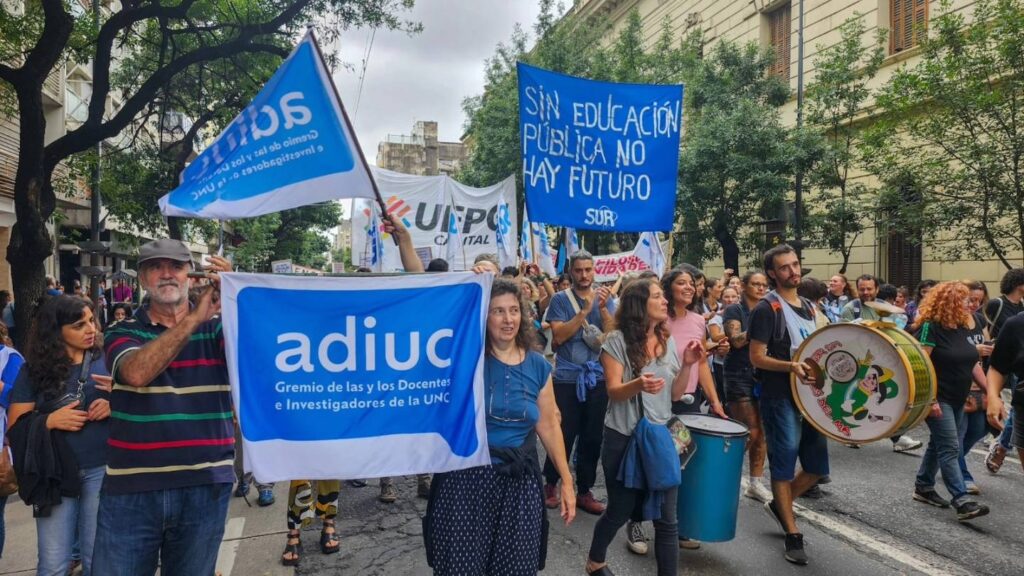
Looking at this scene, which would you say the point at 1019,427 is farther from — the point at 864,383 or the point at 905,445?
the point at 905,445

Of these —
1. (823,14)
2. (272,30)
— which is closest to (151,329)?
(272,30)

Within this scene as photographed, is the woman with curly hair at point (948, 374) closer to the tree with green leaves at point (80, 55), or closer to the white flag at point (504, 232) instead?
the white flag at point (504, 232)

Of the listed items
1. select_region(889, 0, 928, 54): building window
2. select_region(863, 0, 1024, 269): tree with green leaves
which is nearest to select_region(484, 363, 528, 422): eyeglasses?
select_region(863, 0, 1024, 269): tree with green leaves

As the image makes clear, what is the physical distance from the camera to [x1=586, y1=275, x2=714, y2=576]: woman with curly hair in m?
3.55

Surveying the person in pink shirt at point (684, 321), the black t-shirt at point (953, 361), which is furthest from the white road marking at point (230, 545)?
the black t-shirt at point (953, 361)

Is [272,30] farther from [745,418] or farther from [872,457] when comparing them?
[872,457]

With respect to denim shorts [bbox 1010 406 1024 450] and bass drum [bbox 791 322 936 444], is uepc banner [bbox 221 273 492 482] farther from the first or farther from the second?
denim shorts [bbox 1010 406 1024 450]

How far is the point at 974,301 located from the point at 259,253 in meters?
34.5

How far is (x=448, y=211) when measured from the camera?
1152 cm

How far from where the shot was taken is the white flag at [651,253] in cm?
866

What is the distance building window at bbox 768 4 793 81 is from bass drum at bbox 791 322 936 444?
56.7ft

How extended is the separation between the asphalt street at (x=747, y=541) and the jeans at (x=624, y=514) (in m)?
0.58

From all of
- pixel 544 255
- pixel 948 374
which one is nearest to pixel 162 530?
pixel 948 374

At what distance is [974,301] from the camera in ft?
21.8
